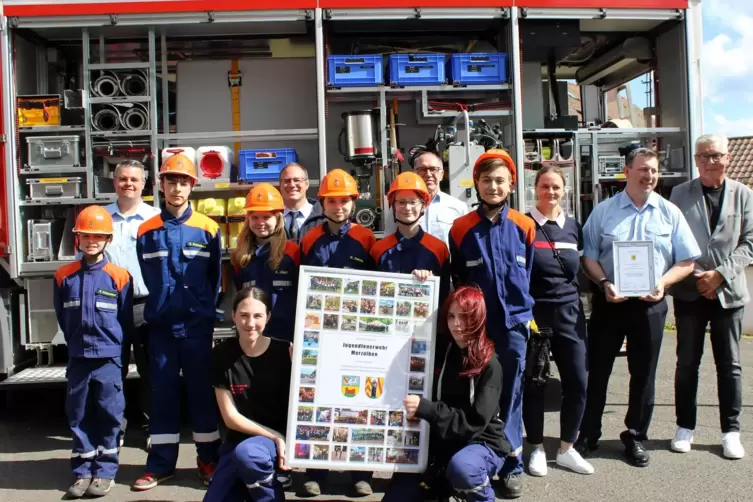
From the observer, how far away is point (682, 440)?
432 centimetres

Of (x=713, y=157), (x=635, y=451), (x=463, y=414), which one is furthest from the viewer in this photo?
(x=713, y=157)

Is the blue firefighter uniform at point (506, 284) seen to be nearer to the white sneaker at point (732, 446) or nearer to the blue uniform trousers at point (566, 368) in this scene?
the blue uniform trousers at point (566, 368)

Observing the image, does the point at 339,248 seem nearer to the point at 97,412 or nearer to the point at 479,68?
the point at 97,412

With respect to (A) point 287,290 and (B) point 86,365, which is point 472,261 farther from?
(B) point 86,365

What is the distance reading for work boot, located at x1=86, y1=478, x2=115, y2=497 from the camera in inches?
147

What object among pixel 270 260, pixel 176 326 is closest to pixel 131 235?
pixel 176 326

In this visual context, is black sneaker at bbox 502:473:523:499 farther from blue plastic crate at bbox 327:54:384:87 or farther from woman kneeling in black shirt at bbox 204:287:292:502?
blue plastic crate at bbox 327:54:384:87

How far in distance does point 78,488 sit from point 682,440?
12.0 ft

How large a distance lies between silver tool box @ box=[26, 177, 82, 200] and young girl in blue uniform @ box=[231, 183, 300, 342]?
5.93 feet

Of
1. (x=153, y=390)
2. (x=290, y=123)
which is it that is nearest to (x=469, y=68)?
(x=290, y=123)

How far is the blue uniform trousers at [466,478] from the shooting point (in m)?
3.04

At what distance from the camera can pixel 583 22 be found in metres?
5.36

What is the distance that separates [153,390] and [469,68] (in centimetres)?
325

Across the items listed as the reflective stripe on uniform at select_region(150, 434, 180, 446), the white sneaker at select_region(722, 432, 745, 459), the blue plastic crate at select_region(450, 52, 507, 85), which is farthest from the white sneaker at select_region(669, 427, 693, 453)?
the reflective stripe on uniform at select_region(150, 434, 180, 446)
